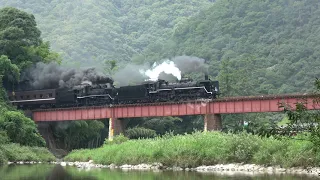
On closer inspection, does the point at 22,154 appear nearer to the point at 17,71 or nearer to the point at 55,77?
the point at 17,71

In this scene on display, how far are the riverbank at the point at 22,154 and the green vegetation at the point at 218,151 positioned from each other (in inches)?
573

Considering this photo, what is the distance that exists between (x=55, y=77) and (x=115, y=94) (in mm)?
13977

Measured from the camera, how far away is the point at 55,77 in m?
95.1

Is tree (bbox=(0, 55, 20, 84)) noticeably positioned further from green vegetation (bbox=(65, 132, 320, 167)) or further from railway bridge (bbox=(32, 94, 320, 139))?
green vegetation (bbox=(65, 132, 320, 167))

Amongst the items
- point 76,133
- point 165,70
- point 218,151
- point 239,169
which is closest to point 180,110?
point 165,70

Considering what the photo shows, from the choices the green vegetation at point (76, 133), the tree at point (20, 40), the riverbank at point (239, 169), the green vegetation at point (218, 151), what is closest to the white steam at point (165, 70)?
the green vegetation at point (76, 133)

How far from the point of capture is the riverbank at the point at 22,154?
221 feet

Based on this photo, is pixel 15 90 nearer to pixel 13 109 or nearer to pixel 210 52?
pixel 13 109

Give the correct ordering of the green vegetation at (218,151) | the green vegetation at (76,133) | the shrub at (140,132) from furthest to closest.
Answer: the shrub at (140,132)
the green vegetation at (76,133)
the green vegetation at (218,151)

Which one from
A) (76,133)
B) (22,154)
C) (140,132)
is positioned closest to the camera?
(22,154)

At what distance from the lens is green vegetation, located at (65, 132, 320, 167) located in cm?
4409

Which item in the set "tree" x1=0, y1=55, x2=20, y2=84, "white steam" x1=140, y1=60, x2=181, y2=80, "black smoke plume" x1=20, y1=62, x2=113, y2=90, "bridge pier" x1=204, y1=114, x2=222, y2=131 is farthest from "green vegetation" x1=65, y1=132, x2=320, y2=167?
"tree" x1=0, y1=55, x2=20, y2=84

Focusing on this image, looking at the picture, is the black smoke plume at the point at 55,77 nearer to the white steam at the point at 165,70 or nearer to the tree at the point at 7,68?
the tree at the point at 7,68

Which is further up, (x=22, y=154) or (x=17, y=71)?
(x=17, y=71)
